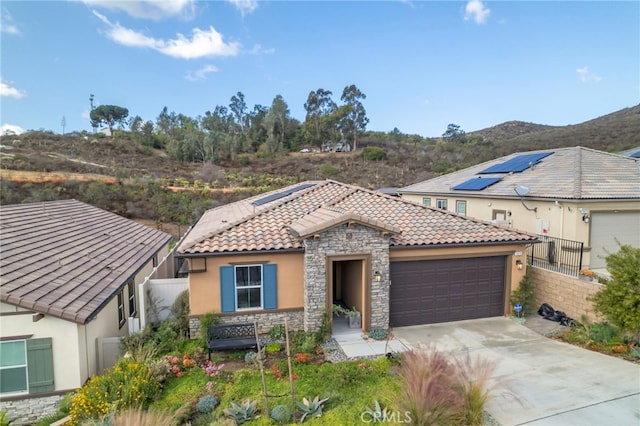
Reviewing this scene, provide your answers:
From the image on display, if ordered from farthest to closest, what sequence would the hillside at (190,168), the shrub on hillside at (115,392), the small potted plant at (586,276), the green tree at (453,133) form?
the green tree at (453,133), the hillside at (190,168), the small potted plant at (586,276), the shrub on hillside at (115,392)

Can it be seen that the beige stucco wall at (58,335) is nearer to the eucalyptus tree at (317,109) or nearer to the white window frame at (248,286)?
the white window frame at (248,286)

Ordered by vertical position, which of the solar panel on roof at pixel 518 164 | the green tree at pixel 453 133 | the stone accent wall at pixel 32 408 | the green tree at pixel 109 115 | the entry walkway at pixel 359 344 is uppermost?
the green tree at pixel 109 115

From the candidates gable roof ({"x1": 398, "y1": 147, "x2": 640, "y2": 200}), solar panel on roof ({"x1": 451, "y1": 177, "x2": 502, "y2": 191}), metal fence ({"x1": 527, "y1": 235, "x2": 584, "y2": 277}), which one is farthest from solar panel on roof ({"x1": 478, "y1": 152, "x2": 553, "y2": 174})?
metal fence ({"x1": 527, "y1": 235, "x2": 584, "y2": 277})

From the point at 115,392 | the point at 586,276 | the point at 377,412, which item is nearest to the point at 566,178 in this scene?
the point at 586,276

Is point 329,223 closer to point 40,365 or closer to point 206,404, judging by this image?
point 206,404

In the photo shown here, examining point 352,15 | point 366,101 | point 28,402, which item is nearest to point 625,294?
point 28,402

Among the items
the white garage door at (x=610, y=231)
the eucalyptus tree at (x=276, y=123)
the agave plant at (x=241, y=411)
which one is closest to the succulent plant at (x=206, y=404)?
the agave plant at (x=241, y=411)

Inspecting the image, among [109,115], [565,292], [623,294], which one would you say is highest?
[109,115]
